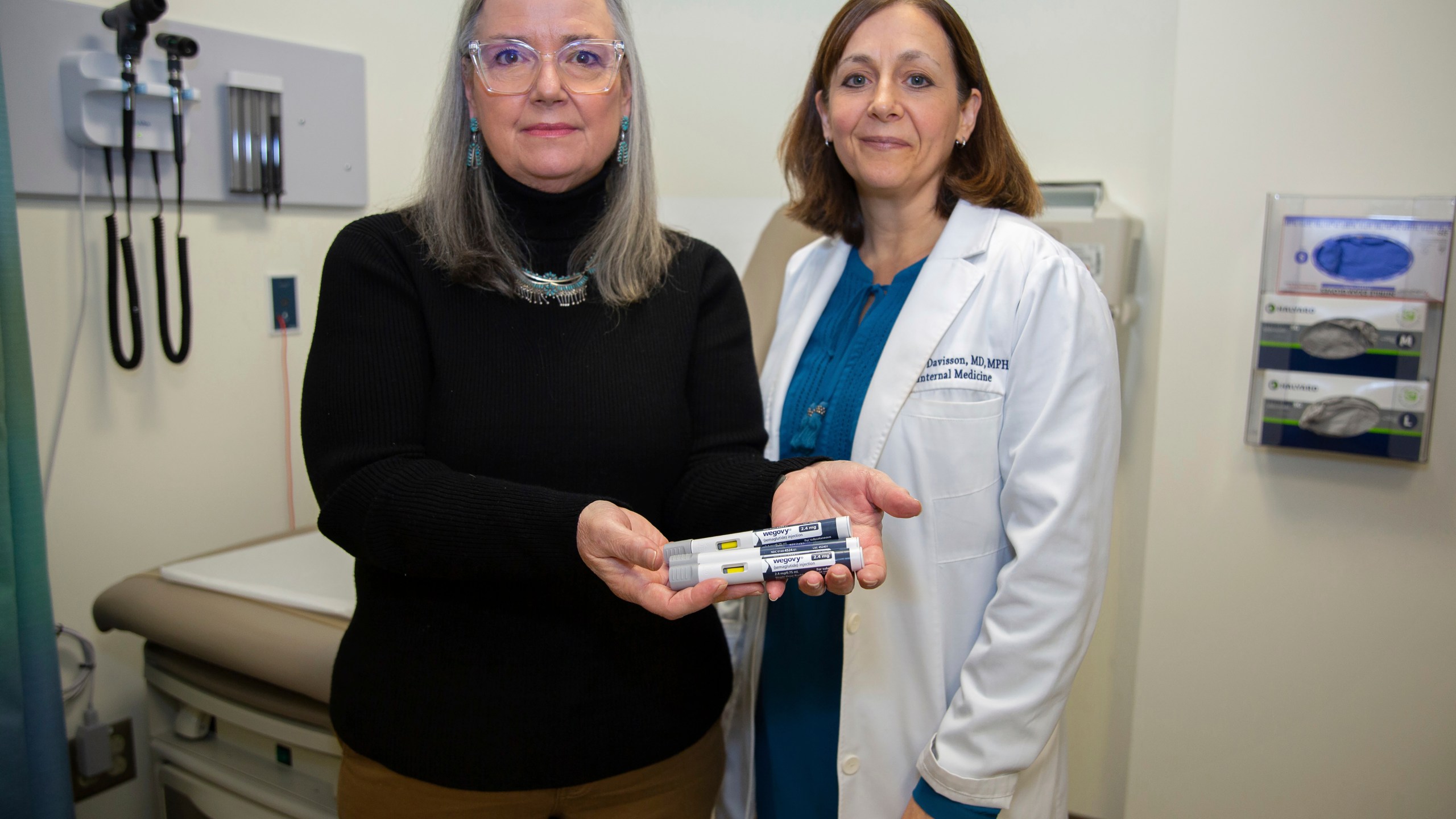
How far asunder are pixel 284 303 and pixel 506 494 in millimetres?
1128

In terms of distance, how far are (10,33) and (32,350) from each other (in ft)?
1.55

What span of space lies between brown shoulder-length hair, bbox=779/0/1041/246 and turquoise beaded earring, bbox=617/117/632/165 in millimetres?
310

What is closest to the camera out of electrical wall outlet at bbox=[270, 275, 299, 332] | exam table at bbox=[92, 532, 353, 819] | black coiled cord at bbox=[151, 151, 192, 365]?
exam table at bbox=[92, 532, 353, 819]

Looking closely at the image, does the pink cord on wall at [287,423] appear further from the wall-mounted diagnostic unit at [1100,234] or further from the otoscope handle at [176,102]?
the wall-mounted diagnostic unit at [1100,234]

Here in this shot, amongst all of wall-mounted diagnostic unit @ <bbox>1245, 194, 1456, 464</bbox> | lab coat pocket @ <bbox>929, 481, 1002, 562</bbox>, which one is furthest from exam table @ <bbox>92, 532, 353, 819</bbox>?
wall-mounted diagnostic unit @ <bbox>1245, 194, 1456, 464</bbox>

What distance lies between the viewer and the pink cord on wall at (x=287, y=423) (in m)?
1.78

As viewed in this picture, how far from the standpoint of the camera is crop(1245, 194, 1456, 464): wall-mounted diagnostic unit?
53.6 inches

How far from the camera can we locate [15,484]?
45.2 inches

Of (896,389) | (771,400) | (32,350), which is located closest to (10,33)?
(32,350)

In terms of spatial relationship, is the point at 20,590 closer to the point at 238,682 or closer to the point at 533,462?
the point at 238,682

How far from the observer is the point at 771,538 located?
90 centimetres

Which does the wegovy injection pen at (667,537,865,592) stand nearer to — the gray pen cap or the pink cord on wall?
the gray pen cap

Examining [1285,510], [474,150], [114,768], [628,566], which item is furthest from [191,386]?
[1285,510]

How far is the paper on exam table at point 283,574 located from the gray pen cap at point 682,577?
684mm
